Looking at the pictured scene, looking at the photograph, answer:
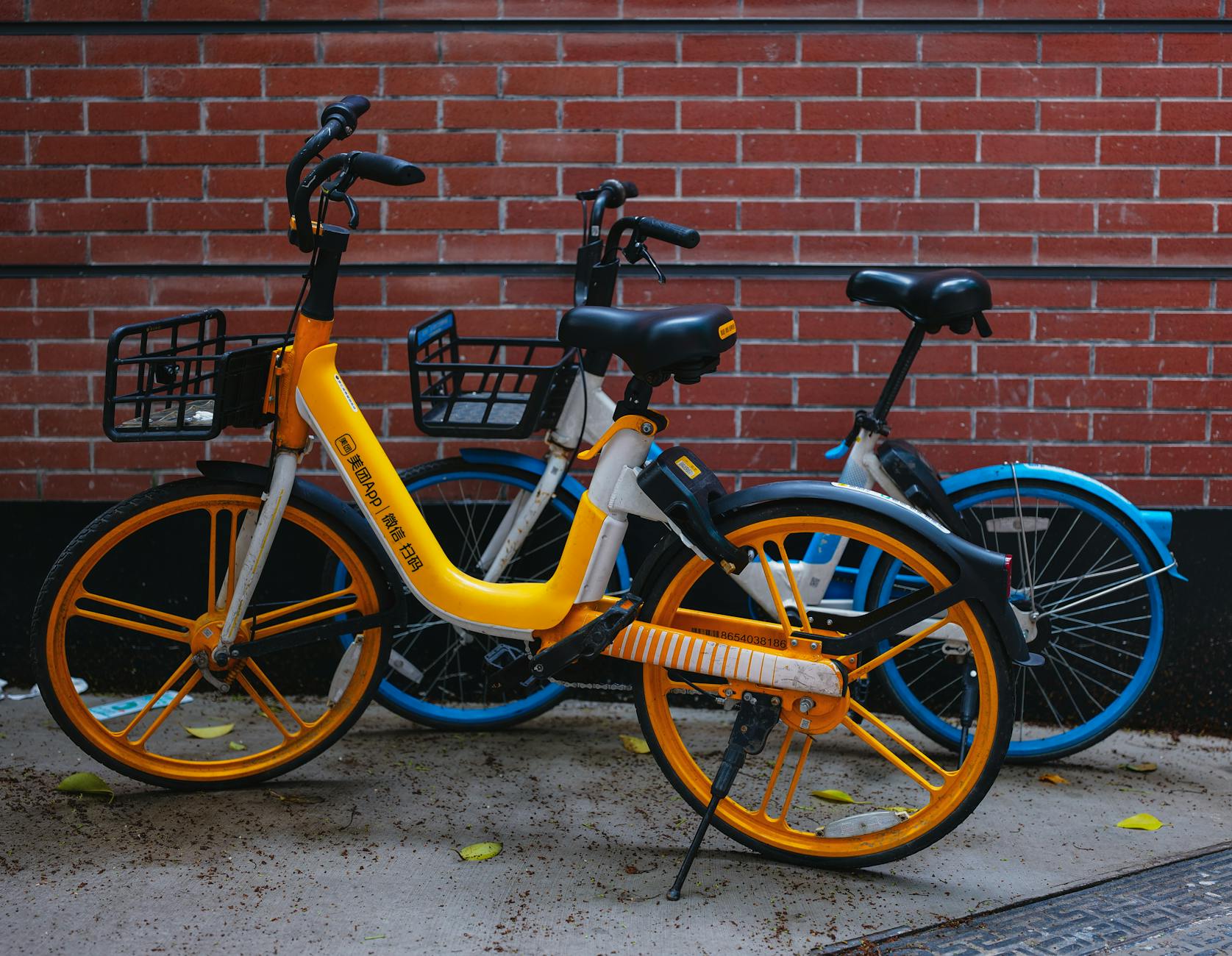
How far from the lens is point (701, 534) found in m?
2.70

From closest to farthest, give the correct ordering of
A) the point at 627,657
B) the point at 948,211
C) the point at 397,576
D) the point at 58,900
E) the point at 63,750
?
the point at 58,900 < the point at 627,657 < the point at 397,576 < the point at 63,750 < the point at 948,211

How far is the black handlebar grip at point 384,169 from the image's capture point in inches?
107

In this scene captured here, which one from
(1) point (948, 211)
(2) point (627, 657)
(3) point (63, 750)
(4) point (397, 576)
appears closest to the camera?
(2) point (627, 657)

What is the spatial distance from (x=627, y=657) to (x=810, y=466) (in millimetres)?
1370

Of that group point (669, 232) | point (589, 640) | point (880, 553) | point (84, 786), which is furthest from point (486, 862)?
point (669, 232)

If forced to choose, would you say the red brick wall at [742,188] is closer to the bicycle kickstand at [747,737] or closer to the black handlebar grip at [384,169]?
the black handlebar grip at [384,169]

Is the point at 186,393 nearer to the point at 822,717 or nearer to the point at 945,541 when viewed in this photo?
the point at 822,717

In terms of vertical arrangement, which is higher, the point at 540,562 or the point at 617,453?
the point at 617,453

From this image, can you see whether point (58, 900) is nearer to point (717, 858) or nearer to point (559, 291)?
point (717, 858)

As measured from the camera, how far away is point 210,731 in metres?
3.65

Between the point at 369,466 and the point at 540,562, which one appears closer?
the point at 369,466

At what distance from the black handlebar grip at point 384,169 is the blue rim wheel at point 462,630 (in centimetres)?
106

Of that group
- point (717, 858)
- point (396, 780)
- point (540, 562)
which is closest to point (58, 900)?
point (396, 780)

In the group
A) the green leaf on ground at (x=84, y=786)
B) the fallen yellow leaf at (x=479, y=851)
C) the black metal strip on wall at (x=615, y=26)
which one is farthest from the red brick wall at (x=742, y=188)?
the fallen yellow leaf at (x=479, y=851)
